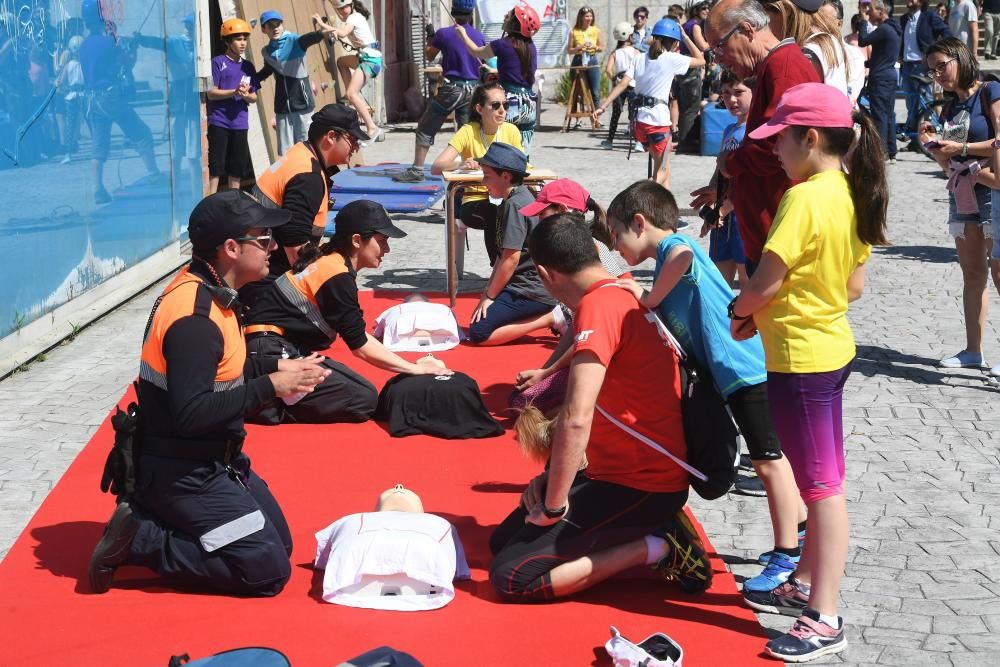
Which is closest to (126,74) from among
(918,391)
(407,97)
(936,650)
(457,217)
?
(457,217)

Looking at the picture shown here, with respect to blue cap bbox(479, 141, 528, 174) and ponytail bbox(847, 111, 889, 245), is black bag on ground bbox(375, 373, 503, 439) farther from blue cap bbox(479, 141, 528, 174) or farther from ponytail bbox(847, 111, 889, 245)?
ponytail bbox(847, 111, 889, 245)

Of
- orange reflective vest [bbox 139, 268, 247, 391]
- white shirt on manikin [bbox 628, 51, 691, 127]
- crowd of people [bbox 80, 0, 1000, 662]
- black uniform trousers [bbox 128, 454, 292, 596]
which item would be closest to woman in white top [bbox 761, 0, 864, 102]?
crowd of people [bbox 80, 0, 1000, 662]

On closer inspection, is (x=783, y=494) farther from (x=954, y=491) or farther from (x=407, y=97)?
(x=407, y=97)

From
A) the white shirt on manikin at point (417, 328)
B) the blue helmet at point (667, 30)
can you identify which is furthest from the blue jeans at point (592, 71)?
the white shirt on manikin at point (417, 328)

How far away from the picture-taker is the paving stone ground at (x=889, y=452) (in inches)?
163

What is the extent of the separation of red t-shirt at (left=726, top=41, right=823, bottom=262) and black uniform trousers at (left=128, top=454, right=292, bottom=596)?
2.19 metres

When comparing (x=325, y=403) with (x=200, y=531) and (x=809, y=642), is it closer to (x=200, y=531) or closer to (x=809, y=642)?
(x=200, y=531)

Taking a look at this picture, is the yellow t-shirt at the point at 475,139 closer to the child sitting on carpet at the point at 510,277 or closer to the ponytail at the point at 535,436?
the child sitting on carpet at the point at 510,277

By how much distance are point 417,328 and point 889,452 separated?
10.1 feet

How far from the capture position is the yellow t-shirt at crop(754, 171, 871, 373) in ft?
12.1

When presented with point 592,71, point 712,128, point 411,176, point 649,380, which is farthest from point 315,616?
point 592,71

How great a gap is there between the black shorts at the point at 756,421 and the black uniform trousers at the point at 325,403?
236cm

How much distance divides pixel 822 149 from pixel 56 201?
18.3ft

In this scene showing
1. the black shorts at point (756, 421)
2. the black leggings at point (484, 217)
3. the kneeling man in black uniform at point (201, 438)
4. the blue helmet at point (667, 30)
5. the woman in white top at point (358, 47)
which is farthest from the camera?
the woman in white top at point (358, 47)
